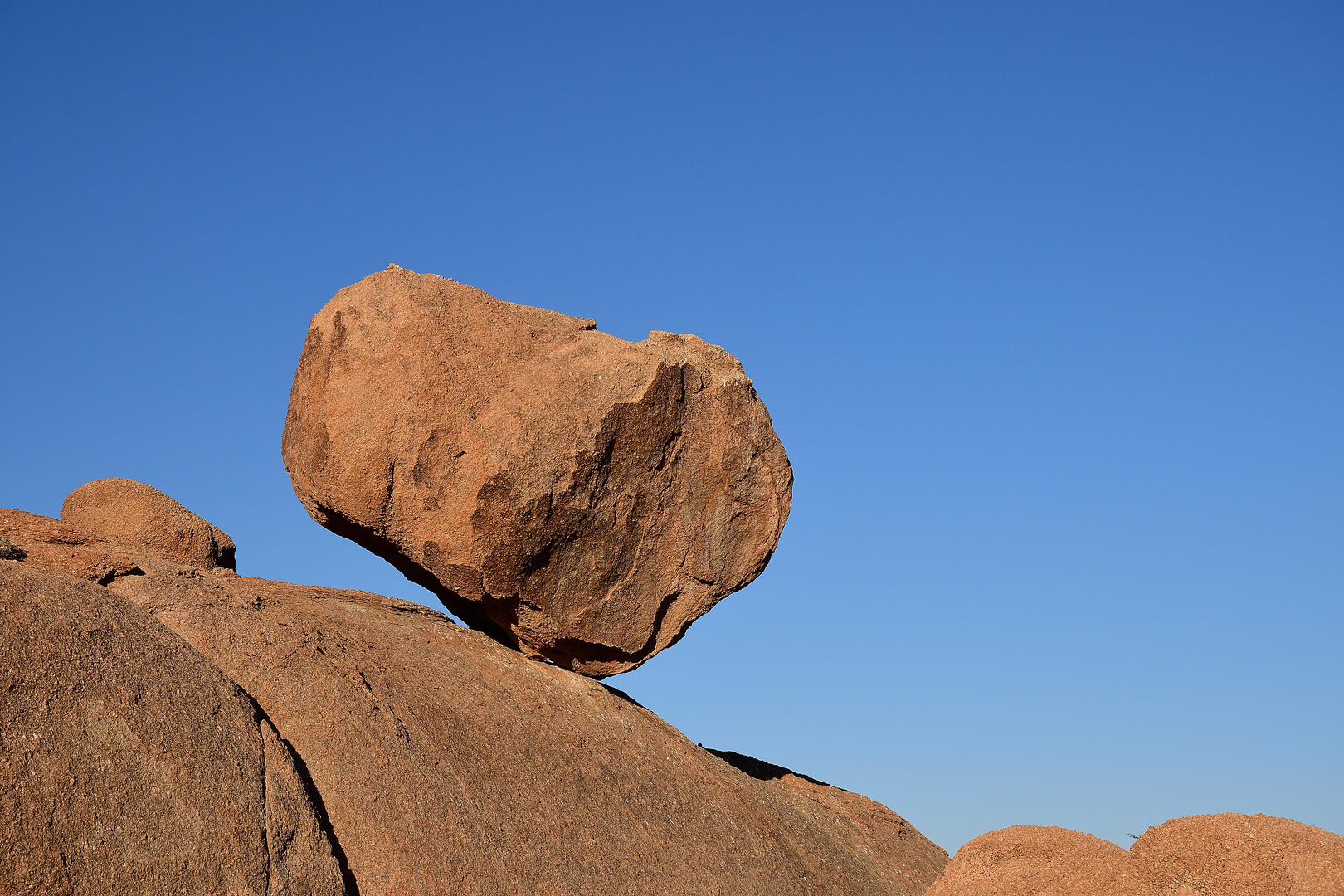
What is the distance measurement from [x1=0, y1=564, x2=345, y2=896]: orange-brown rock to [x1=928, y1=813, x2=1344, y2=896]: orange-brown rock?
481 centimetres

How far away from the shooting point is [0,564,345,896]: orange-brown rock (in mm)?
6438

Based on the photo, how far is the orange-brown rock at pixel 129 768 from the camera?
21.1 feet

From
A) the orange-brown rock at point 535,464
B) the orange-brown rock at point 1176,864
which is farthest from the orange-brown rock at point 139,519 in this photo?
the orange-brown rock at point 1176,864

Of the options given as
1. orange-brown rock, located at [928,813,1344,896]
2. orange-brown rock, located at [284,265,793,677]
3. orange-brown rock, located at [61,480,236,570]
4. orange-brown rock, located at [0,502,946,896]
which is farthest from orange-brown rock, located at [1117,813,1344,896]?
orange-brown rock, located at [61,480,236,570]

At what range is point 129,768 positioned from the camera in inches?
274

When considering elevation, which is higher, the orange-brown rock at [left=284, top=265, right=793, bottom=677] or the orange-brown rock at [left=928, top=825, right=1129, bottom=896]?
the orange-brown rock at [left=284, top=265, right=793, bottom=677]

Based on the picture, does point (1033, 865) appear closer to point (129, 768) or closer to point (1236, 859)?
point (1236, 859)

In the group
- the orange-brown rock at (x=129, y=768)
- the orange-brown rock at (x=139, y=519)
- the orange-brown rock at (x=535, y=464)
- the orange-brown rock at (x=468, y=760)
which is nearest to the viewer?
the orange-brown rock at (x=129, y=768)

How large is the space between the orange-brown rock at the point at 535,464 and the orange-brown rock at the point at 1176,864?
14.6 ft

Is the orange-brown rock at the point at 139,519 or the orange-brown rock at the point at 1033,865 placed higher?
the orange-brown rock at the point at 139,519

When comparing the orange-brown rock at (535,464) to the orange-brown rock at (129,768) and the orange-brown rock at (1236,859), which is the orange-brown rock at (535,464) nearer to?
the orange-brown rock at (129,768)

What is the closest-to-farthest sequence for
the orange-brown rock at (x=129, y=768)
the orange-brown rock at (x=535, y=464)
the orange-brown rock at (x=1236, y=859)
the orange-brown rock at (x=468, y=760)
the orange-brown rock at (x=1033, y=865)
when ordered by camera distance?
the orange-brown rock at (x=129, y=768) < the orange-brown rock at (x=1236, y=859) < the orange-brown rock at (x=1033, y=865) < the orange-brown rock at (x=468, y=760) < the orange-brown rock at (x=535, y=464)

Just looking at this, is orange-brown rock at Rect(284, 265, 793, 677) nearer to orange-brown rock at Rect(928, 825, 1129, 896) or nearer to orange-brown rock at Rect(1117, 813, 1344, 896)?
orange-brown rock at Rect(928, 825, 1129, 896)

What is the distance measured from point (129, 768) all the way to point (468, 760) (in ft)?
9.78
